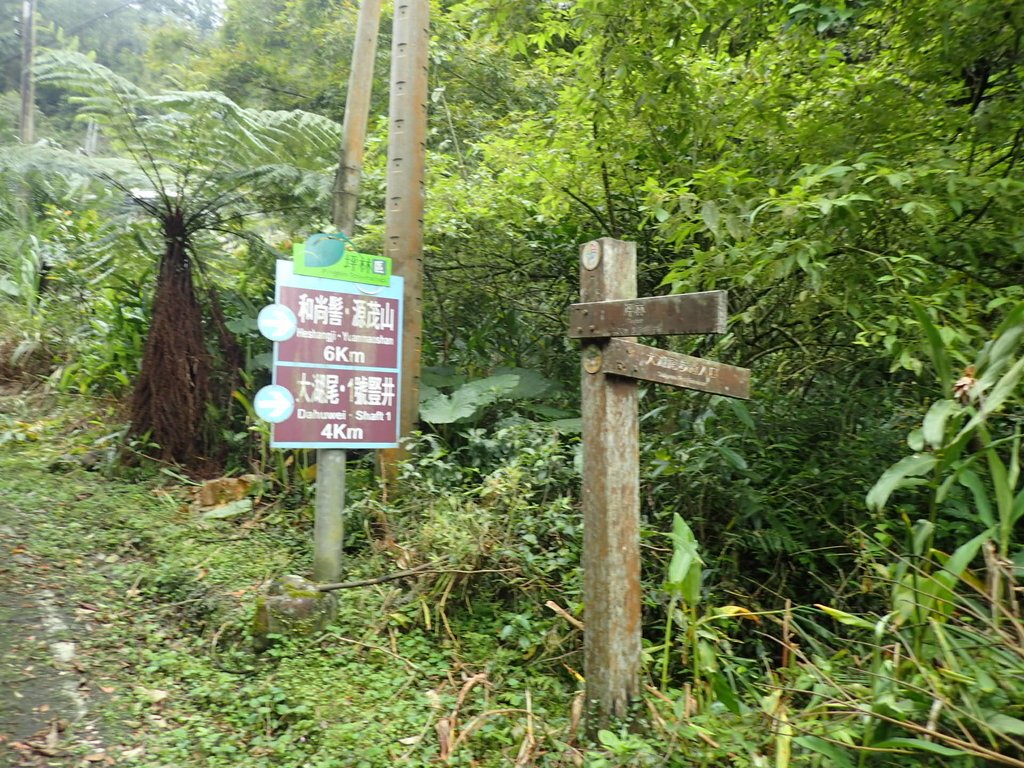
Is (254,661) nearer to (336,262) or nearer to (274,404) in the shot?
(274,404)

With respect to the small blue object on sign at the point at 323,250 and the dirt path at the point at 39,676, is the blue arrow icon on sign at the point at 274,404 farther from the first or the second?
the dirt path at the point at 39,676

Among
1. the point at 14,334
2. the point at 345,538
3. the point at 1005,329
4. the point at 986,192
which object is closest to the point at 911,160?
the point at 986,192

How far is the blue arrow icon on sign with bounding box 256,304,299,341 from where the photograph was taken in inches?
151

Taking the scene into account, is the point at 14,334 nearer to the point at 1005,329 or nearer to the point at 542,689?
the point at 542,689

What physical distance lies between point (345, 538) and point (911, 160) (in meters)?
3.80

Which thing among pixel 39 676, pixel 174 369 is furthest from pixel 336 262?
pixel 174 369

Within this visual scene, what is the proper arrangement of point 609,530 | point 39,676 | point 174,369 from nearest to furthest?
point 609,530
point 39,676
point 174,369

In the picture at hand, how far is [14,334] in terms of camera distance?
8344 mm

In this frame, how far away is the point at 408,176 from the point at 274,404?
1.82 meters

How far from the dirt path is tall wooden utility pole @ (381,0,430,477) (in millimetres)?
2041

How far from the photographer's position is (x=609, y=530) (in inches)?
111

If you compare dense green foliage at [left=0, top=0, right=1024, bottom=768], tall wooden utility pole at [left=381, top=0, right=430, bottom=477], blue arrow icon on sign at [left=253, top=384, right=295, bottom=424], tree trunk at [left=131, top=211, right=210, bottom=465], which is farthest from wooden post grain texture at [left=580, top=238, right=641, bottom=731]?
tree trunk at [left=131, top=211, right=210, bottom=465]

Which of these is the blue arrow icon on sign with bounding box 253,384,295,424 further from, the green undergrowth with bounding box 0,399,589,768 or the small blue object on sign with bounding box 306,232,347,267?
the green undergrowth with bounding box 0,399,589,768

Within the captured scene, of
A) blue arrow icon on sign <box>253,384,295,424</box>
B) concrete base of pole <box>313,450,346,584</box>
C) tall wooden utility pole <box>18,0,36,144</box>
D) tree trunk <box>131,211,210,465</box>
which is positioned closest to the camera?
blue arrow icon on sign <box>253,384,295,424</box>
